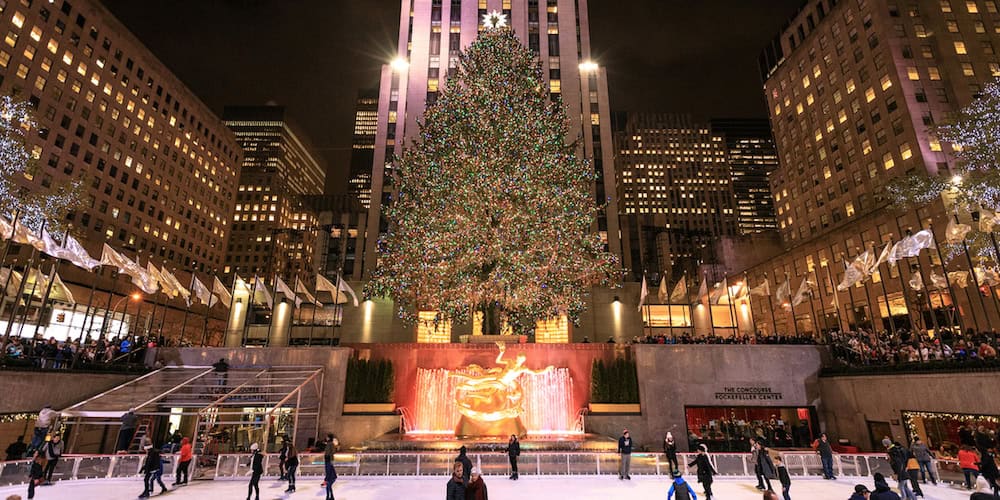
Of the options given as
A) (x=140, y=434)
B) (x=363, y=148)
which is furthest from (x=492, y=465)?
(x=363, y=148)

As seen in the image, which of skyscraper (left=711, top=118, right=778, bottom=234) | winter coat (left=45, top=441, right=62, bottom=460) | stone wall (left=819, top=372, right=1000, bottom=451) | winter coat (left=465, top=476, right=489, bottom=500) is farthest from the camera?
skyscraper (left=711, top=118, right=778, bottom=234)

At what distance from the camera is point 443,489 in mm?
14422

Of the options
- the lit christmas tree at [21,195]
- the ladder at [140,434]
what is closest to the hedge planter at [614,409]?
the ladder at [140,434]

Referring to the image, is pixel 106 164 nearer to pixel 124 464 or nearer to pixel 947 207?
pixel 124 464

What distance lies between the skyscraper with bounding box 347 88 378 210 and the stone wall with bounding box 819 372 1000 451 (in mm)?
160098

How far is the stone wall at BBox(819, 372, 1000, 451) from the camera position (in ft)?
57.5

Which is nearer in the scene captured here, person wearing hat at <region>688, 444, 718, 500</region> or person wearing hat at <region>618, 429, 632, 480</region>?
person wearing hat at <region>688, 444, 718, 500</region>

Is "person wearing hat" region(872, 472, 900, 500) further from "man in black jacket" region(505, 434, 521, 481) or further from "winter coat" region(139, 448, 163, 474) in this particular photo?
"winter coat" region(139, 448, 163, 474)

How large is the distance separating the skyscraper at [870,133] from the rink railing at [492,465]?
32.9m

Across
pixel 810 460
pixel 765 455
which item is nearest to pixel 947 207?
pixel 810 460

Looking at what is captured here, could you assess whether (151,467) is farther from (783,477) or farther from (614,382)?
(614,382)

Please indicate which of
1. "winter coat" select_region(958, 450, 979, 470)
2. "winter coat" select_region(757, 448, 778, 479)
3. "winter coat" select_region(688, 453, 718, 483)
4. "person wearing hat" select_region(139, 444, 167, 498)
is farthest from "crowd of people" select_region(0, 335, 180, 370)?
"winter coat" select_region(958, 450, 979, 470)

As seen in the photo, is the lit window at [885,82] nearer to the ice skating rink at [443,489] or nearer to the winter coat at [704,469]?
the ice skating rink at [443,489]

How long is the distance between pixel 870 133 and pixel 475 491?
73206mm
